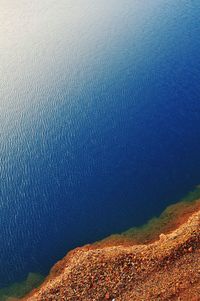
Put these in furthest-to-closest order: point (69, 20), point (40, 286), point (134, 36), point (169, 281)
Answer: point (69, 20), point (134, 36), point (40, 286), point (169, 281)

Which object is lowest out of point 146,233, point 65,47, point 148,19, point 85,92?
point 146,233

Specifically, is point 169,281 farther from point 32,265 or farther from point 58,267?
point 32,265

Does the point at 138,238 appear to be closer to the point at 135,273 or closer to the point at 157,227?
the point at 157,227

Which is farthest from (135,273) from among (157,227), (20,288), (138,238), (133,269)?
(20,288)

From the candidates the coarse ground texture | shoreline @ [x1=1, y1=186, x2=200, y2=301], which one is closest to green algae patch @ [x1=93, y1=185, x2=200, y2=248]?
shoreline @ [x1=1, y1=186, x2=200, y2=301]

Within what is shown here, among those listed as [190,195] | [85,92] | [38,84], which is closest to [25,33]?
[38,84]

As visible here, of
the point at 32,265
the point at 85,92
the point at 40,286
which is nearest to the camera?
the point at 40,286

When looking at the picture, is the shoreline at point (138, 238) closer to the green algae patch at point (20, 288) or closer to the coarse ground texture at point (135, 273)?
the coarse ground texture at point (135, 273)

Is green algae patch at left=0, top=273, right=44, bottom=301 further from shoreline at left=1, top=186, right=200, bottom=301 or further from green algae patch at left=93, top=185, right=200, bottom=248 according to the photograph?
green algae patch at left=93, top=185, right=200, bottom=248
